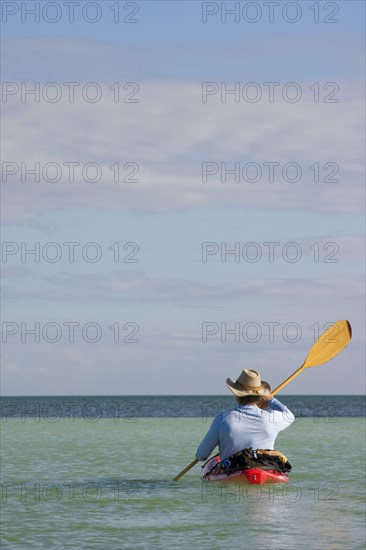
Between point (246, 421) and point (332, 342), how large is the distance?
14.3 ft

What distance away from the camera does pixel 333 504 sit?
37.3ft

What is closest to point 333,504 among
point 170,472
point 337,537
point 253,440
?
point 253,440

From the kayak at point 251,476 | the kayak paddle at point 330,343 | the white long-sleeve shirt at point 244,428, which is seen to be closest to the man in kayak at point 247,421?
the white long-sleeve shirt at point 244,428

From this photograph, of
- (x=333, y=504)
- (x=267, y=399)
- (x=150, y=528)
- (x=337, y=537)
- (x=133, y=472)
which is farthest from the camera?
(x=133, y=472)

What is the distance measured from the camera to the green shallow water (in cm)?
920

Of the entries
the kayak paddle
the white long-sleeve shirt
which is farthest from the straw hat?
the kayak paddle

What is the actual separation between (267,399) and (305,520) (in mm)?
2217

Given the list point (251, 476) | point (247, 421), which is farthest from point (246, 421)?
point (251, 476)

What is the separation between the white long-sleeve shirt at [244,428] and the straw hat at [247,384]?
0.18 m

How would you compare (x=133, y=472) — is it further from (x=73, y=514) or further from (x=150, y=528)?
(x=150, y=528)

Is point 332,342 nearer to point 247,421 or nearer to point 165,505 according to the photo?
point 247,421

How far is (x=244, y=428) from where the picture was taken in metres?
11.9

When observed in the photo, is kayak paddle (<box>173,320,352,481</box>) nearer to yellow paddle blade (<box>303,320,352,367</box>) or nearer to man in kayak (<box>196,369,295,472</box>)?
yellow paddle blade (<box>303,320,352,367</box>)

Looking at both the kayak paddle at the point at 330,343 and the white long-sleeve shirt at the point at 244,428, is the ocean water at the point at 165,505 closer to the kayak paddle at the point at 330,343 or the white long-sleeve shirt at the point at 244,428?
the white long-sleeve shirt at the point at 244,428
